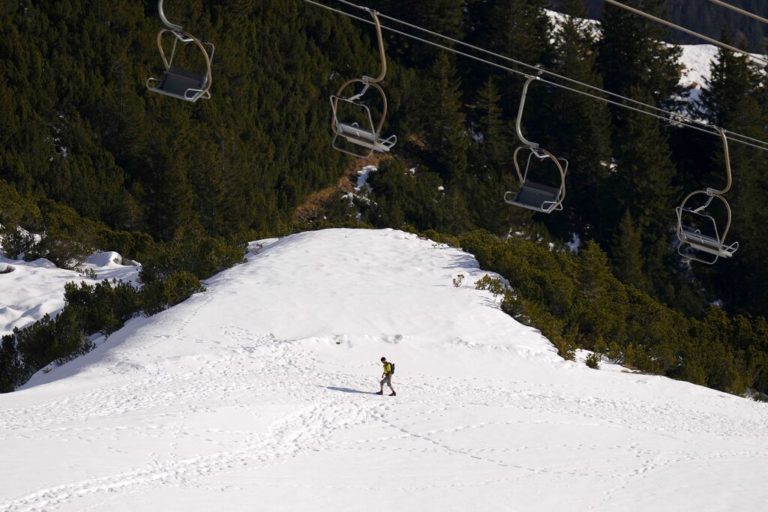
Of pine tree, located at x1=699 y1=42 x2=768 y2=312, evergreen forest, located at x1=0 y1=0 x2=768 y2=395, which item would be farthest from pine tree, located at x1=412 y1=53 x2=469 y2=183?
pine tree, located at x1=699 y1=42 x2=768 y2=312

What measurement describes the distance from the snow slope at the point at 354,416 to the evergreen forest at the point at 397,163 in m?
1.88

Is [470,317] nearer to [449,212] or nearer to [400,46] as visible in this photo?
[449,212]

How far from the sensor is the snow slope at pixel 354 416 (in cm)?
1317

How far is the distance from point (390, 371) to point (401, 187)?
76.3 ft

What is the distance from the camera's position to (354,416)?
17.0 m

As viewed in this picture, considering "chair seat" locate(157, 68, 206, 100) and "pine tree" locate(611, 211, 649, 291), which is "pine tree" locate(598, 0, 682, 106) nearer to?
"pine tree" locate(611, 211, 649, 291)

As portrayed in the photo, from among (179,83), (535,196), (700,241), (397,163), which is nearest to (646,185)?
(397,163)

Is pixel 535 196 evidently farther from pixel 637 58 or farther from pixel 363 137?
pixel 637 58

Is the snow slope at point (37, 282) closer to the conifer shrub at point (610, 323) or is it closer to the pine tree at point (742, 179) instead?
the conifer shrub at point (610, 323)

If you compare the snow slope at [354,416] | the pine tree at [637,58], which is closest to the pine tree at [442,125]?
the pine tree at [637,58]

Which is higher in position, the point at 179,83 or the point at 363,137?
the point at 179,83

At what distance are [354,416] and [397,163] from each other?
86.1 feet

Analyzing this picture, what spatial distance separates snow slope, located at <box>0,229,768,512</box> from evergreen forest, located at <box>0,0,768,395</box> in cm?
188

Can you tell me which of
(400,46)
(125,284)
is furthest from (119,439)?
(400,46)
